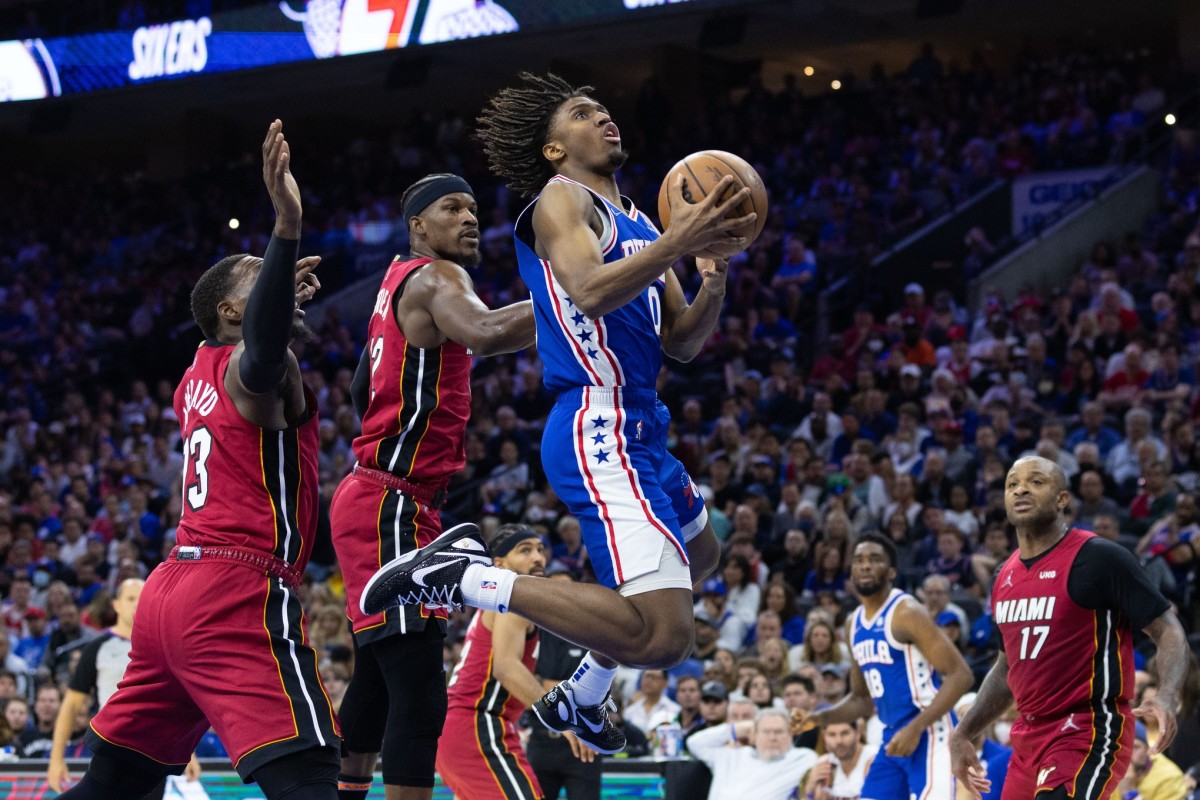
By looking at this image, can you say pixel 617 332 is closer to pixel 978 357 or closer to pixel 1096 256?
pixel 978 357

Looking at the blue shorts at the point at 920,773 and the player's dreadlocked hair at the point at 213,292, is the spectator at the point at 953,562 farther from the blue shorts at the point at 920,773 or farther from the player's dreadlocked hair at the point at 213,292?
the player's dreadlocked hair at the point at 213,292

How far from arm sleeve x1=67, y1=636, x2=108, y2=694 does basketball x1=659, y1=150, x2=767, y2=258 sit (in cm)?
510

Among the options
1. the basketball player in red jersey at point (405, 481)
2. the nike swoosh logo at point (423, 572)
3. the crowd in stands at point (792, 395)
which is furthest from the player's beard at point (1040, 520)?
the crowd in stands at point (792, 395)

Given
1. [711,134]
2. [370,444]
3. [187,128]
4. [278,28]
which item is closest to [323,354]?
[278,28]

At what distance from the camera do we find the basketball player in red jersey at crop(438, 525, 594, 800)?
6.74 metres

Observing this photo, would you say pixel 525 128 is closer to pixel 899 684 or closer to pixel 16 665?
pixel 899 684

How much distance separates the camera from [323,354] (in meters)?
20.6

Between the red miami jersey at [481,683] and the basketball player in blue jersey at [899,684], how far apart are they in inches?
63.1

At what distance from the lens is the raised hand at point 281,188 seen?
14.4 feet

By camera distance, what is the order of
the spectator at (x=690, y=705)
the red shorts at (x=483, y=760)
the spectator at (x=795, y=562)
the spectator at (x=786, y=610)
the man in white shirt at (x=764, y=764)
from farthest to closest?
the spectator at (x=795, y=562) → the spectator at (x=786, y=610) → the spectator at (x=690, y=705) → the man in white shirt at (x=764, y=764) → the red shorts at (x=483, y=760)

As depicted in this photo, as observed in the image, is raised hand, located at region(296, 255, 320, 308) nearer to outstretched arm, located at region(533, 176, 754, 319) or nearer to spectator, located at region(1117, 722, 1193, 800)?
outstretched arm, located at region(533, 176, 754, 319)

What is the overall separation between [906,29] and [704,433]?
399 inches

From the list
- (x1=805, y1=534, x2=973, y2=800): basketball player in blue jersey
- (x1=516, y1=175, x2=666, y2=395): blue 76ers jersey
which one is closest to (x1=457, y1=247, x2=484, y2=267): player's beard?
(x1=516, y1=175, x2=666, y2=395): blue 76ers jersey

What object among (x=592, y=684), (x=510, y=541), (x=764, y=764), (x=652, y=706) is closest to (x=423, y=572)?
(x=592, y=684)
